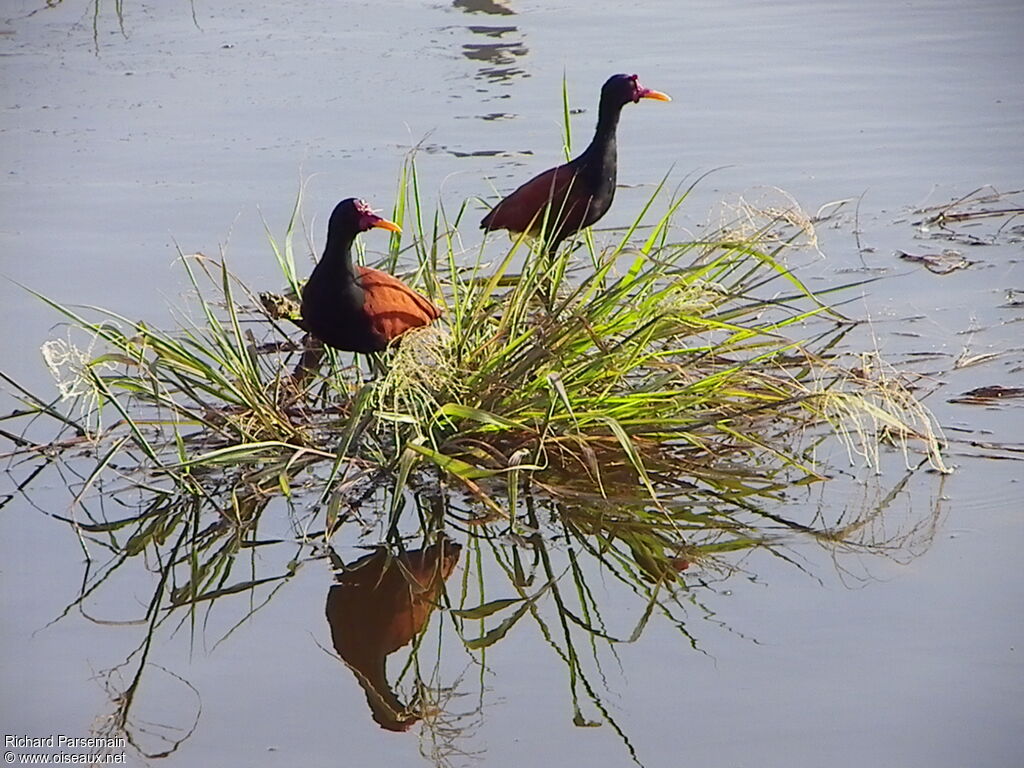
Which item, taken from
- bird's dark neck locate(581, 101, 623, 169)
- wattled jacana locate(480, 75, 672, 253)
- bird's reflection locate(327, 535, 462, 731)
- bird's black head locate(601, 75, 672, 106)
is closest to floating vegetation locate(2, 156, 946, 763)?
bird's reflection locate(327, 535, 462, 731)

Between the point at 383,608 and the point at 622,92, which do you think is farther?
the point at 622,92

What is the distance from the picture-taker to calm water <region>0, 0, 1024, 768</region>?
300 cm

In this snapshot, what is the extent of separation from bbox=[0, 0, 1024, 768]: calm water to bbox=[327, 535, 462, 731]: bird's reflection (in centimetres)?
5

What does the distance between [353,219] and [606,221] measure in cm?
216

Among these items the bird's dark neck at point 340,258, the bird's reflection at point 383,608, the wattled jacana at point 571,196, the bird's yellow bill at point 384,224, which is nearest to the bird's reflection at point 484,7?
the wattled jacana at point 571,196

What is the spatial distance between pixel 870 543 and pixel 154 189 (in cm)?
405

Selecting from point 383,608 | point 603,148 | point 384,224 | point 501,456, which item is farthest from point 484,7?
point 383,608

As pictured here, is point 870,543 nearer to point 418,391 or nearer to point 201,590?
point 418,391

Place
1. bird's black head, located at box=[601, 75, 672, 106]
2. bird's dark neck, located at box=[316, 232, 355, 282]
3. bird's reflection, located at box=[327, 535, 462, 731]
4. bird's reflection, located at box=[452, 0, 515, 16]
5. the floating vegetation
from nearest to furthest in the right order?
1. bird's reflection, located at box=[327, 535, 462, 731]
2. the floating vegetation
3. bird's dark neck, located at box=[316, 232, 355, 282]
4. bird's black head, located at box=[601, 75, 672, 106]
5. bird's reflection, located at box=[452, 0, 515, 16]

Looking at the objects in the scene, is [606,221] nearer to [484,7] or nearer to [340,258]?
[340,258]

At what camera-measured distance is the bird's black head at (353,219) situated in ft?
12.8

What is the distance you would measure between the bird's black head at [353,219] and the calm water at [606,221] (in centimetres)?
96

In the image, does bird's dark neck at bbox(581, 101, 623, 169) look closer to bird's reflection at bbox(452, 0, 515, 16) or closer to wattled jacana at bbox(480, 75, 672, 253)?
wattled jacana at bbox(480, 75, 672, 253)

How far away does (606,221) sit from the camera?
5914 millimetres
